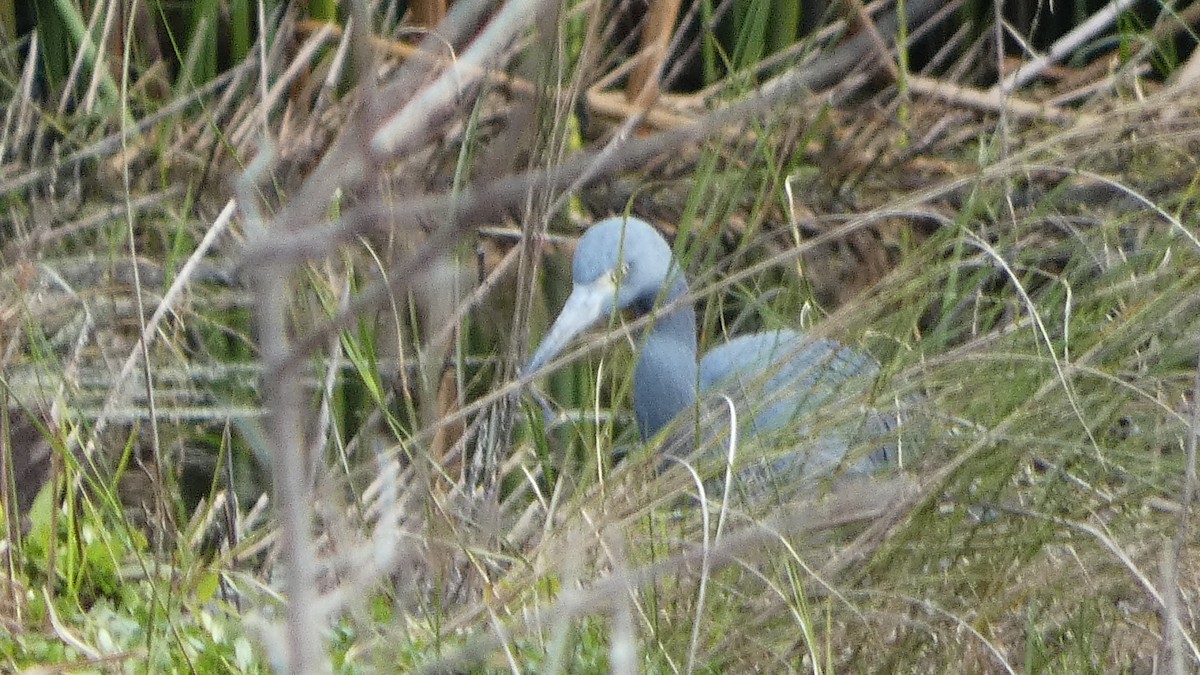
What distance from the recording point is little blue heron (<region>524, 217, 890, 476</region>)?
1.35 metres

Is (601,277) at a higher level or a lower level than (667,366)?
higher

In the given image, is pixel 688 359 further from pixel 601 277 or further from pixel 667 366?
pixel 601 277

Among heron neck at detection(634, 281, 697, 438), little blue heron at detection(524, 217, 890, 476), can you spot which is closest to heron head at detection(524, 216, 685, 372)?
little blue heron at detection(524, 217, 890, 476)

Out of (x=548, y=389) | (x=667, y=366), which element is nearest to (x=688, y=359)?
(x=667, y=366)

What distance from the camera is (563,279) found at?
262 centimetres

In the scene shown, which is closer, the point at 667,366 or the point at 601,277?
the point at 601,277

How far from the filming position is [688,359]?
7.82 ft

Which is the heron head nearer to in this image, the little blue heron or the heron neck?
the little blue heron

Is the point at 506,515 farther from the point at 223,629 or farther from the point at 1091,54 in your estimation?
the point at 1091,54

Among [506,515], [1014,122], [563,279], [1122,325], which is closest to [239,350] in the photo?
[563,279]

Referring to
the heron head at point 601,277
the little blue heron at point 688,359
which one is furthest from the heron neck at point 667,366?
the heron head at point 601,277

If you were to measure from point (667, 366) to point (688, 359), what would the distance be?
35 millimetres

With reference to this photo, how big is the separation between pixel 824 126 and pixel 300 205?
228 centimetres

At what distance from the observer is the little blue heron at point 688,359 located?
4.42ft
